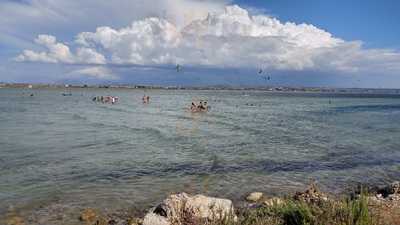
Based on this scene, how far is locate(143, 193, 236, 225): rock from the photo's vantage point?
899 cm

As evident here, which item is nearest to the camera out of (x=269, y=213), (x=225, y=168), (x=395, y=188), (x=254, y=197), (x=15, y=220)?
(x=269, y=213)

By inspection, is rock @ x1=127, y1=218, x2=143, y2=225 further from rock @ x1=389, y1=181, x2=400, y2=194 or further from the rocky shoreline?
rock @ x1=389, y1=181, x2=400, y2=194

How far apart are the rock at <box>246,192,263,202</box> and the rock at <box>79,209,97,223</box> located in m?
5.39

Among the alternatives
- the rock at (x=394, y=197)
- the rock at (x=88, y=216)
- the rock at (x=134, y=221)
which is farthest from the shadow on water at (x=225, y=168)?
the rock at (x=394, y=197)

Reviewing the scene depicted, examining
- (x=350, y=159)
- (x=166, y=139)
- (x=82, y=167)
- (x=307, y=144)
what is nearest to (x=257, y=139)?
(x=307, y=144)

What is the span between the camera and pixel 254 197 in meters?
14.9

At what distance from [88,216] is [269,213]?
6.14 meters

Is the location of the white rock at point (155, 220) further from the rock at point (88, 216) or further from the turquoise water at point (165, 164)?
the turquoise water at point (165, 164)

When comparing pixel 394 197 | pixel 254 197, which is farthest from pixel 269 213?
pixel 394 197

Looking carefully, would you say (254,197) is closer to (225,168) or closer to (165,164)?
(225,168)

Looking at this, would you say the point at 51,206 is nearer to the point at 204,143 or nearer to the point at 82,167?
the point at 82,167

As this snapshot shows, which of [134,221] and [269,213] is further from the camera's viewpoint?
[134,221]

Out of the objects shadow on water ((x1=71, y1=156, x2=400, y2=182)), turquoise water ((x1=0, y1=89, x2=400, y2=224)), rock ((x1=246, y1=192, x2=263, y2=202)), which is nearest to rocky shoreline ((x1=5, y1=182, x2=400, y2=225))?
rock ((x1=246, y1=192, x2=263, y2=202))

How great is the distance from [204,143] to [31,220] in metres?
17.3
